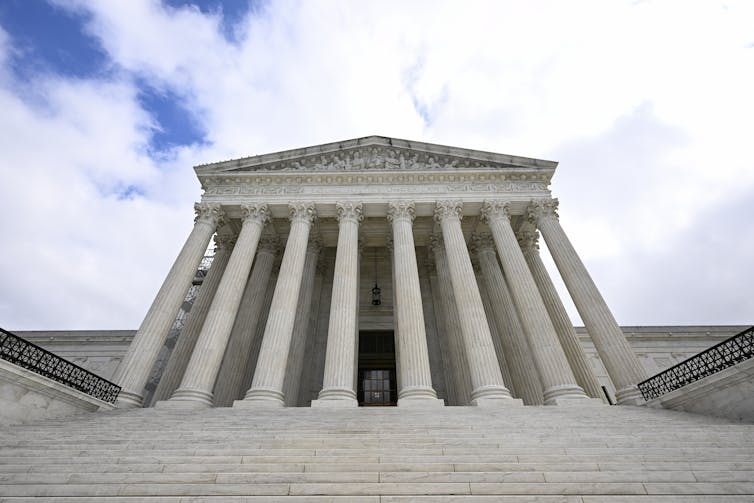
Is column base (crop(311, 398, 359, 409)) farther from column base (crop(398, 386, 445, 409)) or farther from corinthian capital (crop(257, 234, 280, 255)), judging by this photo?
corinthian capital (crop(257, 234, 280, 255))

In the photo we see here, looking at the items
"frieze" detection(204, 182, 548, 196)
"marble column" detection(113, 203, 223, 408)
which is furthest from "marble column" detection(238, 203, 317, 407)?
"marble column" detection(113, 203, 223, 408)

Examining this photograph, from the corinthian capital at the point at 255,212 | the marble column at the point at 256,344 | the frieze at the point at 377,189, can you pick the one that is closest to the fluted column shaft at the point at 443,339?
the frieze at the point at 377,189

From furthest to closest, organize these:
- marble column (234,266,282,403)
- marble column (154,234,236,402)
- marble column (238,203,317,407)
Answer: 1. marble column (234,266,282,403)
2. marble column (154,234,236,402)
3. marble column (238,203,317,407)

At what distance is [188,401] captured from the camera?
13.1 metres

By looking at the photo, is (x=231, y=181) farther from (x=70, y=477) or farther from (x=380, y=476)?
(x=380, y=476)

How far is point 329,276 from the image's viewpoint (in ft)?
80.0

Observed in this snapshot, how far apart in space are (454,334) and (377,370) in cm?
654

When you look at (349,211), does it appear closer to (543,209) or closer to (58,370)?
(543,209)

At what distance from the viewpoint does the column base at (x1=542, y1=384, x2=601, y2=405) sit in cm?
1301

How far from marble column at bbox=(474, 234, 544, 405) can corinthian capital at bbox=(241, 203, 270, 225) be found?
41.8ft

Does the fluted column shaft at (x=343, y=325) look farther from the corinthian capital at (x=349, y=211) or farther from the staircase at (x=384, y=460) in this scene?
the staircase at (x=384, y=460)

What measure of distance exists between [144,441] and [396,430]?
19.3 ft

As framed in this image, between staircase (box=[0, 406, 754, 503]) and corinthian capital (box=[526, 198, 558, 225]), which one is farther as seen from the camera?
corinthian capital (box=[526, 198, 558, 225])

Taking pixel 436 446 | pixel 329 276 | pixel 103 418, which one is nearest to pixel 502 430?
pixel 436 446
